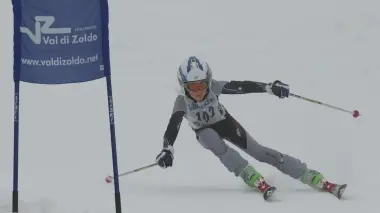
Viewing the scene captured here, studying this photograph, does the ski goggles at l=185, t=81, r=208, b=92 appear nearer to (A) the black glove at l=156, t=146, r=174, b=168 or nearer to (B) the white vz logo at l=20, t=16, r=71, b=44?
(A) the black glove at l=156, t=146, r=174, b=168

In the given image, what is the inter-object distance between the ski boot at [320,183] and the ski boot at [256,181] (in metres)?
0.52

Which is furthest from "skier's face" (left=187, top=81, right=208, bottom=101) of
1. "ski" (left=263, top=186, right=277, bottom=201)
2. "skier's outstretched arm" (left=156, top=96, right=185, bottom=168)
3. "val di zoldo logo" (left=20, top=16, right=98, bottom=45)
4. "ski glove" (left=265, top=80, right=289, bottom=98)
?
"val di zoldo logo" (left=20, top=16, right=98, bottom=45)

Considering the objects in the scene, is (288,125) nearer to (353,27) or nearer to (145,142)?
(145,142)

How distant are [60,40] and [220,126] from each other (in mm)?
2718

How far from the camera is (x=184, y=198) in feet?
25.3

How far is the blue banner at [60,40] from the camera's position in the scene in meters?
6.17

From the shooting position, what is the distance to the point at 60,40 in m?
6.22

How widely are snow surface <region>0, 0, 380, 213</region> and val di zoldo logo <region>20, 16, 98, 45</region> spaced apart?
1566 millimetres

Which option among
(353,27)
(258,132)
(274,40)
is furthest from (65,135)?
(353,27)

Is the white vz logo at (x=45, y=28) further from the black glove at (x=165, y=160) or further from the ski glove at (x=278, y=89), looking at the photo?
the ski glove at (x=278, y=89)

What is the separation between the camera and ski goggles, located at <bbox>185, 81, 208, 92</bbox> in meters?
7.91

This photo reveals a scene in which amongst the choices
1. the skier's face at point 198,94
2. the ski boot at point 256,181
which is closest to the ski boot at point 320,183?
the ski boot at point 256,181

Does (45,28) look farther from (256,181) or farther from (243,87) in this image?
(256,181)

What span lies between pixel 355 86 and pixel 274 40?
4.27m
